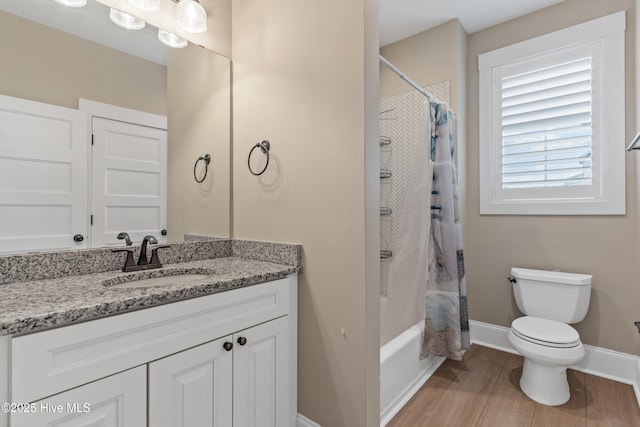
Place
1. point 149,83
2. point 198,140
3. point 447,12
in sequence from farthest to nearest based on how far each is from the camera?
point 447,12, point 198,140, point 149,83

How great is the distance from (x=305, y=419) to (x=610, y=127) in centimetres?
265

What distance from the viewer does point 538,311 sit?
2211mm

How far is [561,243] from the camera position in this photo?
7.59 feet

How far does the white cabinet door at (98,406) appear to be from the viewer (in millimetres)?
800

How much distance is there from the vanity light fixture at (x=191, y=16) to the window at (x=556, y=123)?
2240 mm

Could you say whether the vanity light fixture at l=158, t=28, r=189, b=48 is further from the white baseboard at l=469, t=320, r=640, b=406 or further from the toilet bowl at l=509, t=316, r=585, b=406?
the white baseboard at l=469, t=320, r=640, b=406

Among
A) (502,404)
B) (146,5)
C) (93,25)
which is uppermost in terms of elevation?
(146,5)

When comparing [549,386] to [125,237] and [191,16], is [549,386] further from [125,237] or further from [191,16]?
[191,16]

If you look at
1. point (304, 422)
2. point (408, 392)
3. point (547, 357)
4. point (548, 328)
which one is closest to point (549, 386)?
point (547, 357)

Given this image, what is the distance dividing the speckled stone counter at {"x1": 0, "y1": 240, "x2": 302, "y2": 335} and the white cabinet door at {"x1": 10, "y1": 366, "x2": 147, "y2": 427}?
198 mm

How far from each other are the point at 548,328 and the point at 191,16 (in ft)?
8.98

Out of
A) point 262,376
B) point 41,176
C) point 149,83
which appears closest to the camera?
point 41,176

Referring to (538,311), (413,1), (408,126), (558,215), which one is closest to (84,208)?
(408,126)

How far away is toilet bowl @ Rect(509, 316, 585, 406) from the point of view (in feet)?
5.80
